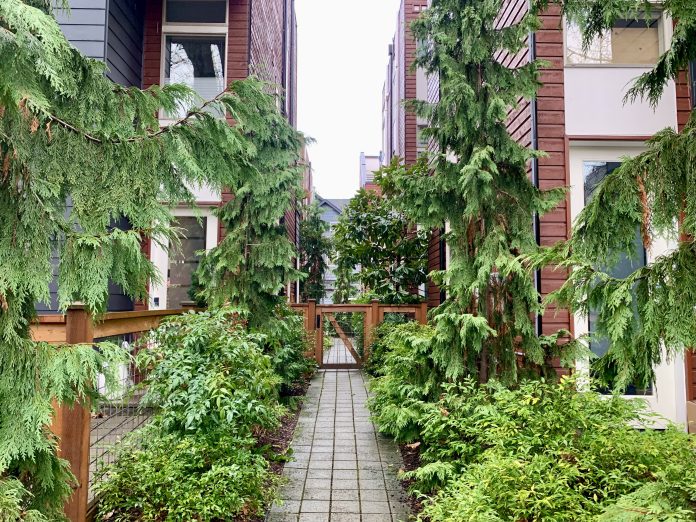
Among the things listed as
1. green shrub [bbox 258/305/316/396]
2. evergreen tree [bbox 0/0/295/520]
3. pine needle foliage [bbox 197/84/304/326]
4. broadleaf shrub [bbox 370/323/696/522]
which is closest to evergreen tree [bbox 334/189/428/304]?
green shrub [bbox 258/305/316/396]

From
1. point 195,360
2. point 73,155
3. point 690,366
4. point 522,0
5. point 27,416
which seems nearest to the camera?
point 27,416

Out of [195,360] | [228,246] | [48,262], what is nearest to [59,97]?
[48,262]

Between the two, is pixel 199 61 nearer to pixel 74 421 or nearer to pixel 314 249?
pixel 74 421

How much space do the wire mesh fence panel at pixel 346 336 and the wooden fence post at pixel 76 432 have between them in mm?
6969

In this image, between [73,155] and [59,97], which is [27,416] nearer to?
[73,155]

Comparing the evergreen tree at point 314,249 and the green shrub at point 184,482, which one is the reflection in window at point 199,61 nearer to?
the green shrub at point 184,482

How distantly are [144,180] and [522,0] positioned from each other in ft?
15.5

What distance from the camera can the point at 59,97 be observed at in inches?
78.2

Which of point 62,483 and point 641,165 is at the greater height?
point 641,165

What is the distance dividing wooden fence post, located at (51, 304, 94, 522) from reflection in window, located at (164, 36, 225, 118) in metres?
5.67

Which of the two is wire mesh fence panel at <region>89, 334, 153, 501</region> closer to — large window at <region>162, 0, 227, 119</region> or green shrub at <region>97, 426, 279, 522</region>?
green shrub at <region>97, 426, 279, 522</region>

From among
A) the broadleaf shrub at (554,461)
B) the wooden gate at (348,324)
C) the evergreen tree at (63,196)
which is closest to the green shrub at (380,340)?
the wooden gate at (348,324)

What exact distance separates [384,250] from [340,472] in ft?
22.7

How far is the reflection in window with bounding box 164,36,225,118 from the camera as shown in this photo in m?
7.38
